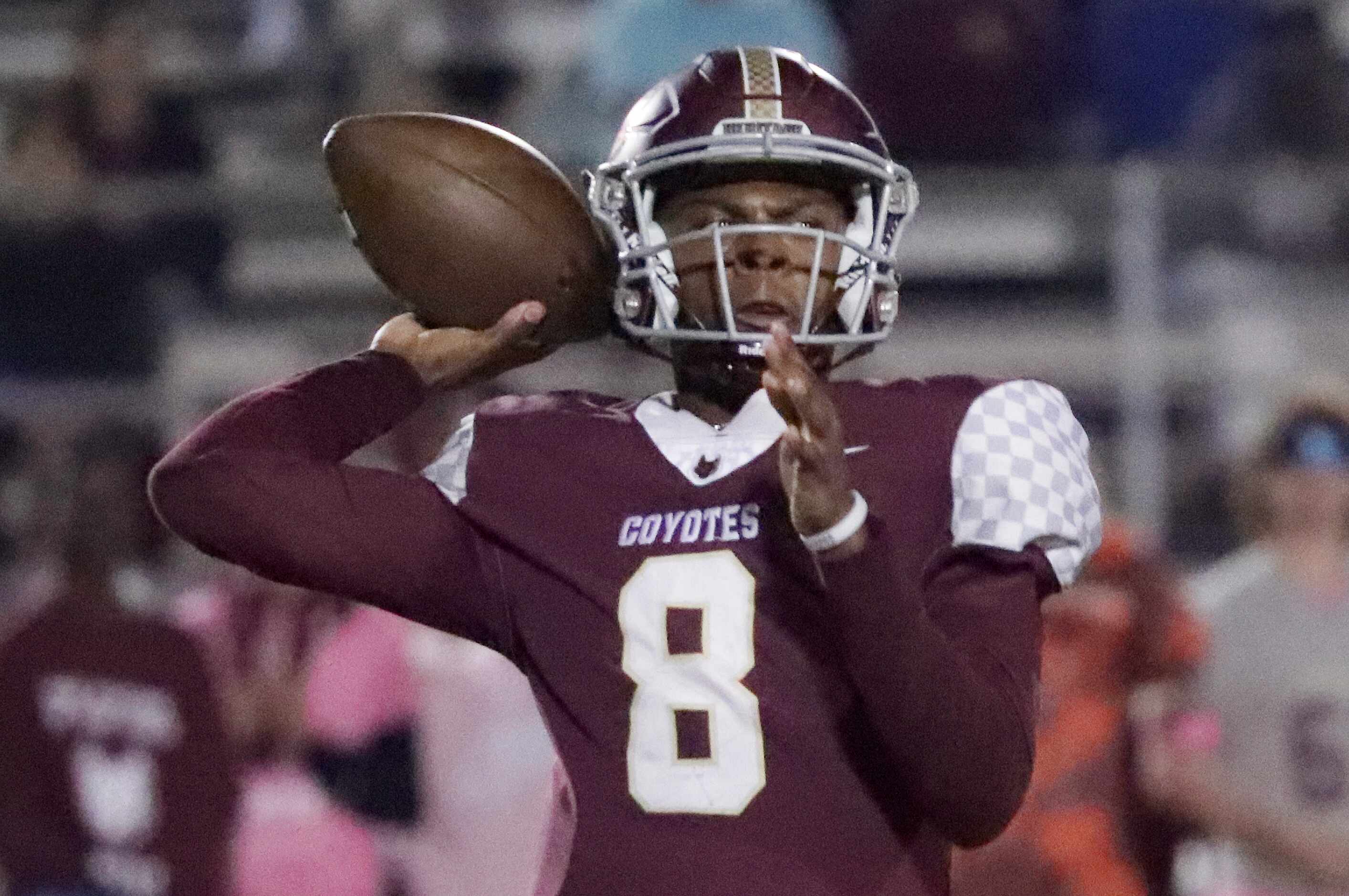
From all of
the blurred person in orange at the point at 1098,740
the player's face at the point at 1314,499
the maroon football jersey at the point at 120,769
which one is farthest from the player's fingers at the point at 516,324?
the maroon football jersey at the point at 120,769

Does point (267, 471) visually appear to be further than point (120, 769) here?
No

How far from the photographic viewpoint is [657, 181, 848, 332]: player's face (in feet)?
7.74

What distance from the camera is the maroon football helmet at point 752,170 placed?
7.78 feet

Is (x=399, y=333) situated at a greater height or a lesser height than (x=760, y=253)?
lesser

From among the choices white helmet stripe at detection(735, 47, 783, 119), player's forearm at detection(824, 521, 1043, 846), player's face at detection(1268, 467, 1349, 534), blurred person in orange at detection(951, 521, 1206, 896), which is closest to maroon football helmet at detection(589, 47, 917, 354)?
white helmet stripe at detection(735, 47, 783, 119)

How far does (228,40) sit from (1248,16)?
2344 mm

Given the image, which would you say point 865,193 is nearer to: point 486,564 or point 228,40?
point 486,564

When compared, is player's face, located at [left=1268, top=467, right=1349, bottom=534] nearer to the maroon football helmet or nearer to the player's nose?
the maroon football helmet

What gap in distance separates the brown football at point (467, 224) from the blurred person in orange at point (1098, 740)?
1.71 metres

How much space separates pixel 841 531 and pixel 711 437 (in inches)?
13.8

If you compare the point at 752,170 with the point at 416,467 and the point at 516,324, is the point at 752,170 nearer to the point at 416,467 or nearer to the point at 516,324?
the point at 516,324

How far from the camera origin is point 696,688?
2.24 meters

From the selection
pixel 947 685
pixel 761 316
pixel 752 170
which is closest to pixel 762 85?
pixel 752 170

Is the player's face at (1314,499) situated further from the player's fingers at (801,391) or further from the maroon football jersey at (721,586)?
the player's fingers at (801,391)
